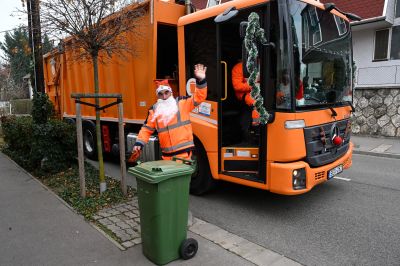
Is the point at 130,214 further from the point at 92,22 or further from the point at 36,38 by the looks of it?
the point at 36,38

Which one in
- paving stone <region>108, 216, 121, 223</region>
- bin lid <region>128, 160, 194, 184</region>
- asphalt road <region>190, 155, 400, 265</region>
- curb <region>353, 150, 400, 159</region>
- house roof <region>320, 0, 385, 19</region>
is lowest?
curb <region>353, 150, 400, 159</region>

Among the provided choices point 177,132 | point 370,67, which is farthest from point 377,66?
point 177,132

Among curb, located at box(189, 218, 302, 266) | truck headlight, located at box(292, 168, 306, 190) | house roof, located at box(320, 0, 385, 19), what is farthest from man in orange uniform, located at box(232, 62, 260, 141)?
house roof, located at box(320, 0, 385, 19)

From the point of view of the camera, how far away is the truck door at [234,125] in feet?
13.8

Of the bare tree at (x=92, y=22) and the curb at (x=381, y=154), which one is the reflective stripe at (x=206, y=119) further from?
the curb at (x=381, y=154)

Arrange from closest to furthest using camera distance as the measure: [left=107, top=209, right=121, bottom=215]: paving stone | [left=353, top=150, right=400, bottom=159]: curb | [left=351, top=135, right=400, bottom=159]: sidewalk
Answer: [left=107, top=209, right=121, bottom=215]: paving stone, [left=353, top=150, right=400, bottom=159]: curb, [left=351, top=135, right=400, bottom=159]: sidewalk

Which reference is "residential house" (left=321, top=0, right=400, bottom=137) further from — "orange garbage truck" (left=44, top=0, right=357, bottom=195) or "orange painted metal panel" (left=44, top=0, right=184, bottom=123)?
"orange painted metal panel" (left=44, top=0, right=184, bottom=123)

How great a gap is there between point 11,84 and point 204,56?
3552 cm

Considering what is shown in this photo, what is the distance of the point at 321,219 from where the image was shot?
4.17m

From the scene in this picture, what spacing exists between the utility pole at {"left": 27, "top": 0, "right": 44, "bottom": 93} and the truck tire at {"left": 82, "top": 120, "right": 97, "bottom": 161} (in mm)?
1226

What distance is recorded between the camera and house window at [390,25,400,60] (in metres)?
12.5

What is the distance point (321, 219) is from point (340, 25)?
262 centimetres

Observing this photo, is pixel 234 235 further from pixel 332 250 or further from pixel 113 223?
pixel 113 223

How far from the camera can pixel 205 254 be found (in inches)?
128
